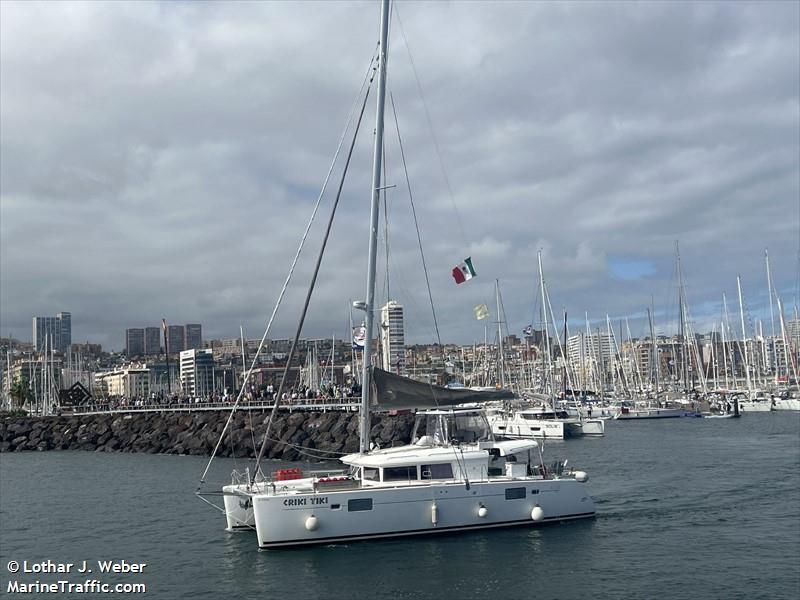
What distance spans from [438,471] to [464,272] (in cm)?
760

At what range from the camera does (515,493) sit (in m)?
23.2

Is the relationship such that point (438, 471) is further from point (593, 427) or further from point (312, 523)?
point (593, 427)

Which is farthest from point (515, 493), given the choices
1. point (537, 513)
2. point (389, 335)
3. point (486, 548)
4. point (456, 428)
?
point (389, 335)

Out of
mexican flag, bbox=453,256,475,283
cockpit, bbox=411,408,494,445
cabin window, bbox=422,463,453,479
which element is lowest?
cabin window, bbox=422,463,453,479

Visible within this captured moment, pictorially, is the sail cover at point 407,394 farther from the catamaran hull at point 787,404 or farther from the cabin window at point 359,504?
the catamaran hull at point 787,404

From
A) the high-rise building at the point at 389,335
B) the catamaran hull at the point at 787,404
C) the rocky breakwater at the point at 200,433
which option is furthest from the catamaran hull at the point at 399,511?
the catamaran hull at the point at 787,404

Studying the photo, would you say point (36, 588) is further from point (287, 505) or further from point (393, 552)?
point (393, 552)

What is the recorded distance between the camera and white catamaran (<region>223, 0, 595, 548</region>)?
21203 millimetres

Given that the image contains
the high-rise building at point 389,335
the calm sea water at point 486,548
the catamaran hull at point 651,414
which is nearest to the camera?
the calm sea water at point 486,548

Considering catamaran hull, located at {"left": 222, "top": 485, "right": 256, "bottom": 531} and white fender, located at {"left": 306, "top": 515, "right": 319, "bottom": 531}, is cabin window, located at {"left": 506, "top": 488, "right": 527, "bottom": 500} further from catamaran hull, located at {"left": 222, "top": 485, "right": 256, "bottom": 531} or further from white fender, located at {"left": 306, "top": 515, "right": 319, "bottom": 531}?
catamaran hull, located at {"left": 222, "top": 485, "right": 256, "bottom": 531}

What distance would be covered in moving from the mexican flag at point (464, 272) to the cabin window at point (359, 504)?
8742 mm

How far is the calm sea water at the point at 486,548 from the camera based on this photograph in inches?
727

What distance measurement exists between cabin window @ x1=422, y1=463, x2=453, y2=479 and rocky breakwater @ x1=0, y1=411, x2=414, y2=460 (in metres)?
21.8

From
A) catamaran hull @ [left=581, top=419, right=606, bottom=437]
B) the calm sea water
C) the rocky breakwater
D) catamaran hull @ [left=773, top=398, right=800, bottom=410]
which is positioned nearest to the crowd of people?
the rocky breakwater
